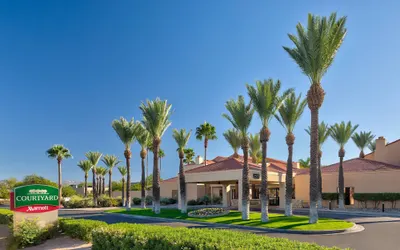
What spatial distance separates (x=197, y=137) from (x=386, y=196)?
32269 mm

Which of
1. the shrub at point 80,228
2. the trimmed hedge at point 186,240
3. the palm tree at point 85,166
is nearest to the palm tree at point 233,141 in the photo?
the palm tree at point 85,166

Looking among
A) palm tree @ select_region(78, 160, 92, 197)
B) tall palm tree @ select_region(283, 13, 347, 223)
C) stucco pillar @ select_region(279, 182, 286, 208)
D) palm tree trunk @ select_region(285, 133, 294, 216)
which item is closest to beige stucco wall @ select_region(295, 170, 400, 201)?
stucco pillar @ select_region(279, 182, 286, 208)

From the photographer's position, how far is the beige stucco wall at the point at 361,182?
3800 centimetres

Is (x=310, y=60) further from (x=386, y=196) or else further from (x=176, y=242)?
(x=386, y=196)

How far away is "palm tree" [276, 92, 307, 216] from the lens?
28.7 m

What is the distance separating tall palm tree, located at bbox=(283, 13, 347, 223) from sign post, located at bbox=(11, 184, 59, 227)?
15.8 m

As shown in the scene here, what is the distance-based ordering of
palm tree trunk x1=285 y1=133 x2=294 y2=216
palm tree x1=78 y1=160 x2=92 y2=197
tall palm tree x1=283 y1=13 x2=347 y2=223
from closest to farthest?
tall palm tree x1=283 y1=13 x2=347 y2=223
palm tree trunk x1=285 y1=133 x2=294 y2=216
palm tree x1=78 y1=160 x2=92 y2=197

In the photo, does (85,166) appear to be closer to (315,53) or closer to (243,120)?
(243,120)

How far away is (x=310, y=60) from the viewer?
2383 centimetres

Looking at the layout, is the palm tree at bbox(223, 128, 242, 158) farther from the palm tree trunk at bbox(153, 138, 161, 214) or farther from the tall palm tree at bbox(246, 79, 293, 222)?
the tall palm tree at bbox(246, 79, 293, 222)

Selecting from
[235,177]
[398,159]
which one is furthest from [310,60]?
[398,159]

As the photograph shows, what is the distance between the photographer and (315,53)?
23.5m

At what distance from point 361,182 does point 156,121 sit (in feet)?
79.5

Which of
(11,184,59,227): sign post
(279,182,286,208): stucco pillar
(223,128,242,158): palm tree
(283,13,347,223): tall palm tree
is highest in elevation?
(283,13,347,223): tall palm tree
